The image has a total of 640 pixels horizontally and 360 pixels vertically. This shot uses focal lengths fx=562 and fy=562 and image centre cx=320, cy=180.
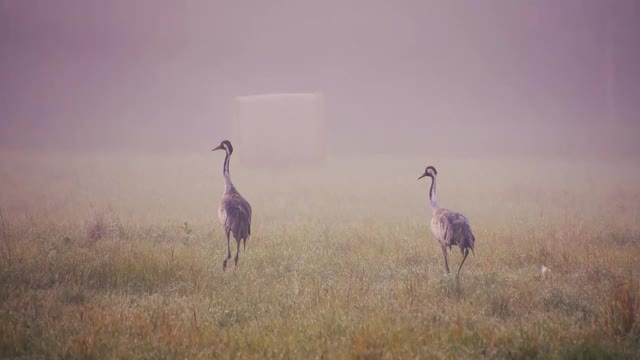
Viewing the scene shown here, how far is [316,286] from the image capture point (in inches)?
339

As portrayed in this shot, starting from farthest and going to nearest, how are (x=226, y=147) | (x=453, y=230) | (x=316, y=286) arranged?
(x=226, y=147)
(x=453, y=230)
(x=316, y=286)

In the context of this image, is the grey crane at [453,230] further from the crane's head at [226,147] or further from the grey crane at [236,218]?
the crane's head at [226,147]

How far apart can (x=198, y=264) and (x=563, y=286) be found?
5.90 metres

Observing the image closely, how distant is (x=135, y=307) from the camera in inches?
294

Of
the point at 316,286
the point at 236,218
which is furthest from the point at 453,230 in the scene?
the point at 236,218

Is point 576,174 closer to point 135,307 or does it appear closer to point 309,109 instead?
point 309,109

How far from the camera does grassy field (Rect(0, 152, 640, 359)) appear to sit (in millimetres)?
6160

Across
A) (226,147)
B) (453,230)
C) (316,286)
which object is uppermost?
(226,147)

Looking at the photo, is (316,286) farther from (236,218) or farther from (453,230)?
(453,230)

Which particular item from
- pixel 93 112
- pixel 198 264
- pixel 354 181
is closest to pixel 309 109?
pixel 354 181

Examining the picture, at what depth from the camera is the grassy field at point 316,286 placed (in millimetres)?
6160

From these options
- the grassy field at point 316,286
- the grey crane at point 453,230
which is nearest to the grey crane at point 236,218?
the grassy field at point 316,286

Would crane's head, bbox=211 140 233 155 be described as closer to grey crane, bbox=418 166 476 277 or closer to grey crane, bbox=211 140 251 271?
grey crane, bbox=211 140 251 271

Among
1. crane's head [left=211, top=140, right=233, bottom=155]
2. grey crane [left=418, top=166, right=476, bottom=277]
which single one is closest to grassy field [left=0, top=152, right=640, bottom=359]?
grey crane [left=418, top=166, right=476, bottom=277]
